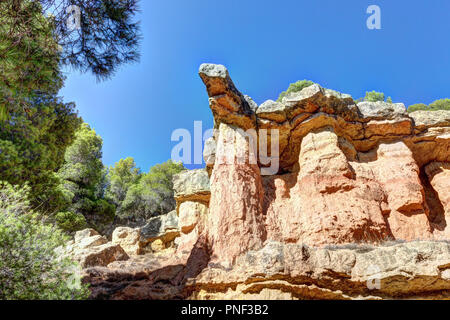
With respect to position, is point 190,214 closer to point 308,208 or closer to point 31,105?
point 308,208

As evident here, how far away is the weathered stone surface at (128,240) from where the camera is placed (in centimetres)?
1498

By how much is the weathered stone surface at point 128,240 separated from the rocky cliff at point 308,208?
345cm

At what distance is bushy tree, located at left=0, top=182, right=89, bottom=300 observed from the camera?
174 inches

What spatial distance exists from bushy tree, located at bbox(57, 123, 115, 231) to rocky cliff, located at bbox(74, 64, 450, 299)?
8.81 m

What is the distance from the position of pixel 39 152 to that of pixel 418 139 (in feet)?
46.5

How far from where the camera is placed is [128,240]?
15.3 meters

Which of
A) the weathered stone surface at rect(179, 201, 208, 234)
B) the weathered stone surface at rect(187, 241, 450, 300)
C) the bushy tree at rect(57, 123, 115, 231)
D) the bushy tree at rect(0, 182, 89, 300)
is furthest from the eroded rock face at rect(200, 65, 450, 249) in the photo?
the bushy tree at rect(57, 123, 115, 231)

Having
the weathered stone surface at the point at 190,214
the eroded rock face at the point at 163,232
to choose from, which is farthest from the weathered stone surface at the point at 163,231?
the weathered stone surface at the point at 190,214

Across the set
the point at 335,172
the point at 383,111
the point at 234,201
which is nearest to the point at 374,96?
the point at 383,111

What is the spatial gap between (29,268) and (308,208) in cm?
837

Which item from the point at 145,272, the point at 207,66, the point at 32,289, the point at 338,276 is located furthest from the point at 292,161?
the point at 32,289
